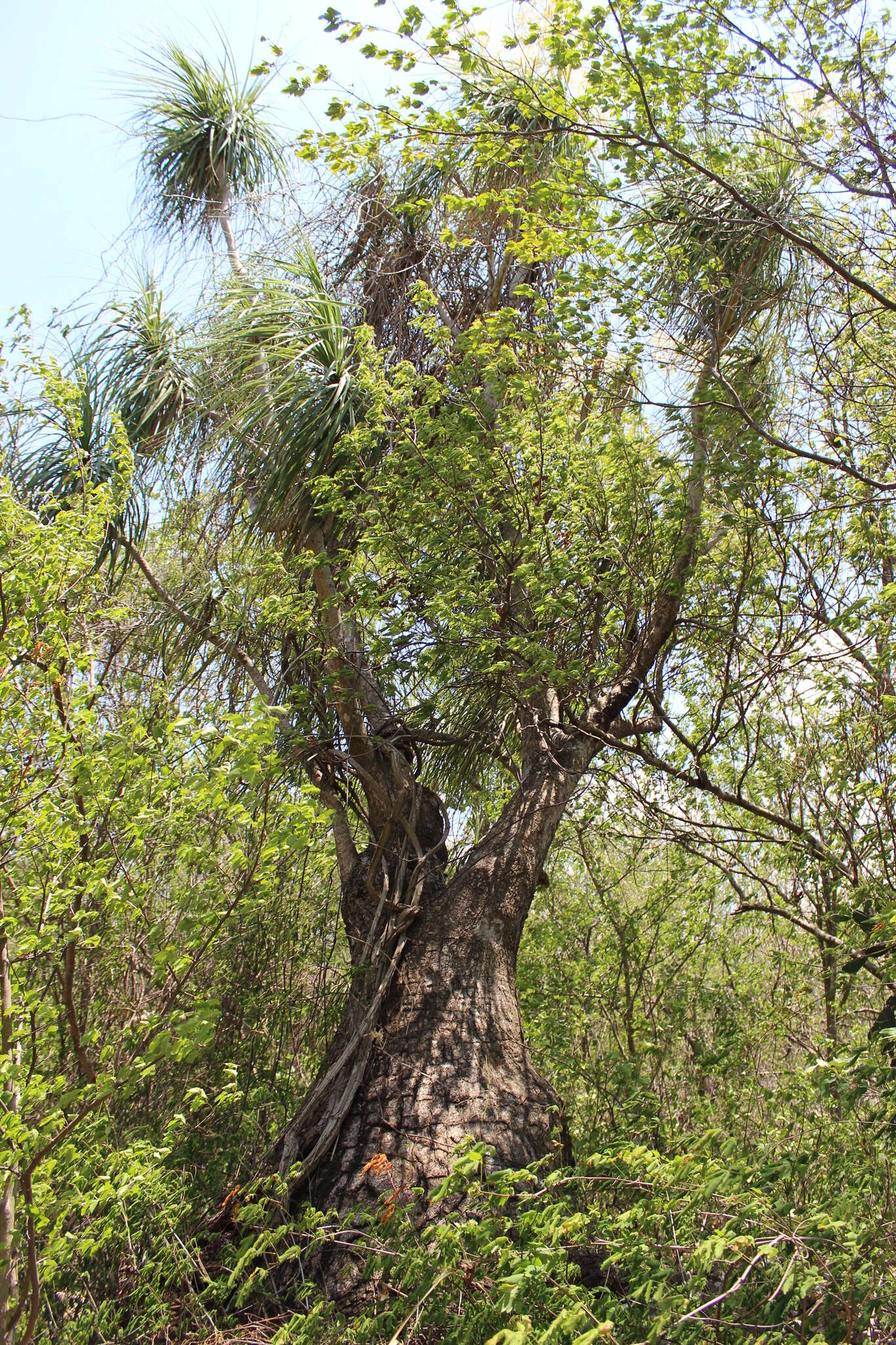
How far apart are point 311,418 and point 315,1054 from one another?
10.1ft

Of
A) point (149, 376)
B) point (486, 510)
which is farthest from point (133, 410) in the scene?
point (486, 510)

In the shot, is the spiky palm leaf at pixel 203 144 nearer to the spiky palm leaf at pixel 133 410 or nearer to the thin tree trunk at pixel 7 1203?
the spiky palm leaf at pixel 133 410

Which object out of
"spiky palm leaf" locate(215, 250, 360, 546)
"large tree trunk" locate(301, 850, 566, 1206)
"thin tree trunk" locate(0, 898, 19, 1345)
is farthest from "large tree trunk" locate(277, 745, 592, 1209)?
"spiky palm leaf" locate(215, 250, 360, 546)

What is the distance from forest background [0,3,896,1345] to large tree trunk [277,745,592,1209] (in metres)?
0.02

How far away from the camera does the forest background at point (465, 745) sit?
7.81 feet

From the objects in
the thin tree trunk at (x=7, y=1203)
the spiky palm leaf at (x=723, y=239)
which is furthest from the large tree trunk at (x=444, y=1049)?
the spiky palm leaf at (x=723, y=239)

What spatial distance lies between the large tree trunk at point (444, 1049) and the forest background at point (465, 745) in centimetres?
2

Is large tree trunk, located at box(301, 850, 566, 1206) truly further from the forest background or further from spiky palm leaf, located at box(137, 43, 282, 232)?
spiky palm leaf, located at box(137, 43, 282, 232)

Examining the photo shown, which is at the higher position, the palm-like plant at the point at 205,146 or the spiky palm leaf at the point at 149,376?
the palm-like plant at the point at 205,146

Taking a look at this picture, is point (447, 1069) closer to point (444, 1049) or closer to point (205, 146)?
point (444, 1049)

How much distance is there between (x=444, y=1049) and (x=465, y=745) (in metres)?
1.71

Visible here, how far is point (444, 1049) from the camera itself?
369 cm

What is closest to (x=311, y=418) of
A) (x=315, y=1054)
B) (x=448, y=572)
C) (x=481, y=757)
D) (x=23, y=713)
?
(x=448, y=572)

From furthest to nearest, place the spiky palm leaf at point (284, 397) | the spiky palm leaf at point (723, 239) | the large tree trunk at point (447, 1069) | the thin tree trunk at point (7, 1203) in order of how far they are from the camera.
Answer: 1. the spiky palm leaf at point (284, 397)
2. the spiky palm leaf at point (723, 239)
3. the large tree trunk at point (447, 1069)
4. the thin tree trunk at point (7, 1203)
